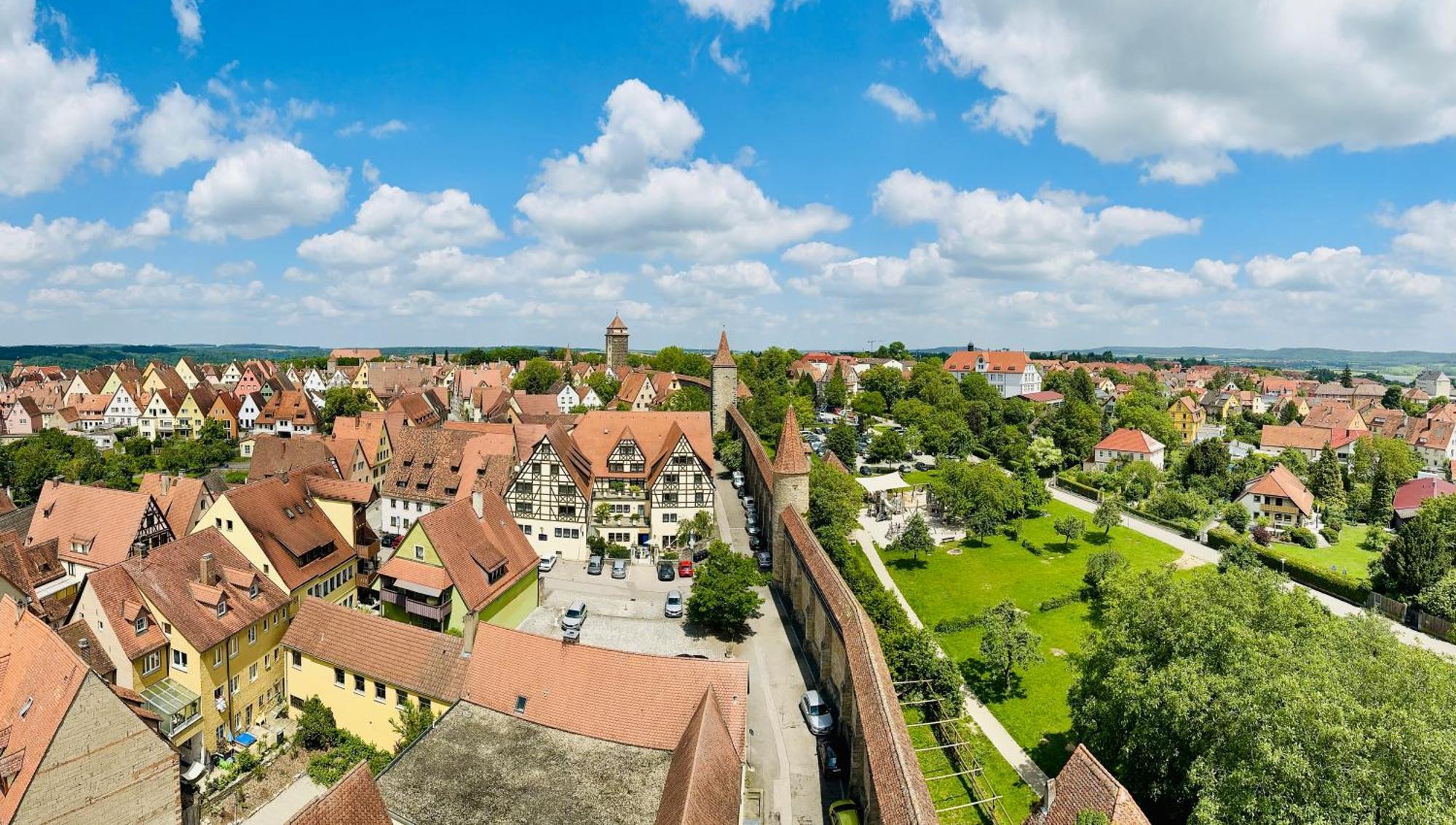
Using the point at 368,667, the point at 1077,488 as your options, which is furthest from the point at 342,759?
the point at 1077,488

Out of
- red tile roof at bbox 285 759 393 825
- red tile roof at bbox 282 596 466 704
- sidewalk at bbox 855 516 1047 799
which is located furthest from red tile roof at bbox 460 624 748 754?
sidewalk at bbox 855 516 1047 799

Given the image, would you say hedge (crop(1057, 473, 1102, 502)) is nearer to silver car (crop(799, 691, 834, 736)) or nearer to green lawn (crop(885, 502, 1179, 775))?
green lawn (crop(885, 502, 1179, 775))

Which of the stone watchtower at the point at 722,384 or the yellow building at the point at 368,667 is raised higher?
the stone watchtower at the point at 722,384

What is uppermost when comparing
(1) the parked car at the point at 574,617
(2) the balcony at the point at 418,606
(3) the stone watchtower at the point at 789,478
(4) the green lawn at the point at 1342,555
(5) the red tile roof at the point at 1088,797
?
(3) the stone watchtower at the point at 789,478

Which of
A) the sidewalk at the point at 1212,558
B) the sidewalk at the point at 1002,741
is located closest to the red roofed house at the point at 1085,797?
the sidewalk at the point at 1002,741

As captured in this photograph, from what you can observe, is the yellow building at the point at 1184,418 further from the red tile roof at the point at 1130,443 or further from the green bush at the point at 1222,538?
the green bush at the point at 1222,538

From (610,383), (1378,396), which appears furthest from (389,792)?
(1378,396)
